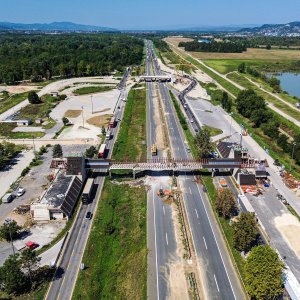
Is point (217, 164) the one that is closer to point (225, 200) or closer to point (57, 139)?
point (225, 200)

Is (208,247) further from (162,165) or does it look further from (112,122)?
(112,122)

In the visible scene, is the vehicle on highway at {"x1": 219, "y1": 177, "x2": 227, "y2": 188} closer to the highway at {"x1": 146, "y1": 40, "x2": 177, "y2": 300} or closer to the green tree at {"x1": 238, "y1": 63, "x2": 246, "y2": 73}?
the highway at {"x1": 146, "y1": 40, "x2": 177, "y2": 300}

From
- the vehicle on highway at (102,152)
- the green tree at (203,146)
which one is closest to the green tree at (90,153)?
the vehicle on highway at (102,152)

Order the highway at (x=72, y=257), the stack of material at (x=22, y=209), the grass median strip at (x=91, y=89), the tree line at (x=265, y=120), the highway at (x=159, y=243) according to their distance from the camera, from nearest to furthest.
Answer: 1. the highway at (x=72, y=257)
2. the highway at (x=159, y=243)
3. the stack of material at (x=22, y=209)
4. the tree line at (x=265, y=120)
5. the grass median strip at (x=91, y=89)

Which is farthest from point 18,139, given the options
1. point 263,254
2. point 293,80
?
point 293,80

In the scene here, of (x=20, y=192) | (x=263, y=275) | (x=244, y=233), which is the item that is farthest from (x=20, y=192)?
(x=263, y=275)

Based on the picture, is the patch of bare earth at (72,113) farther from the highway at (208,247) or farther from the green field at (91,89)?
the highway at (208,247)

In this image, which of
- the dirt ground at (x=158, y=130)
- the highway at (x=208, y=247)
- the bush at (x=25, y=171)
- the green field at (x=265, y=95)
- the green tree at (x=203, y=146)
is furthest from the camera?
the green field at (x=265, y=95)
